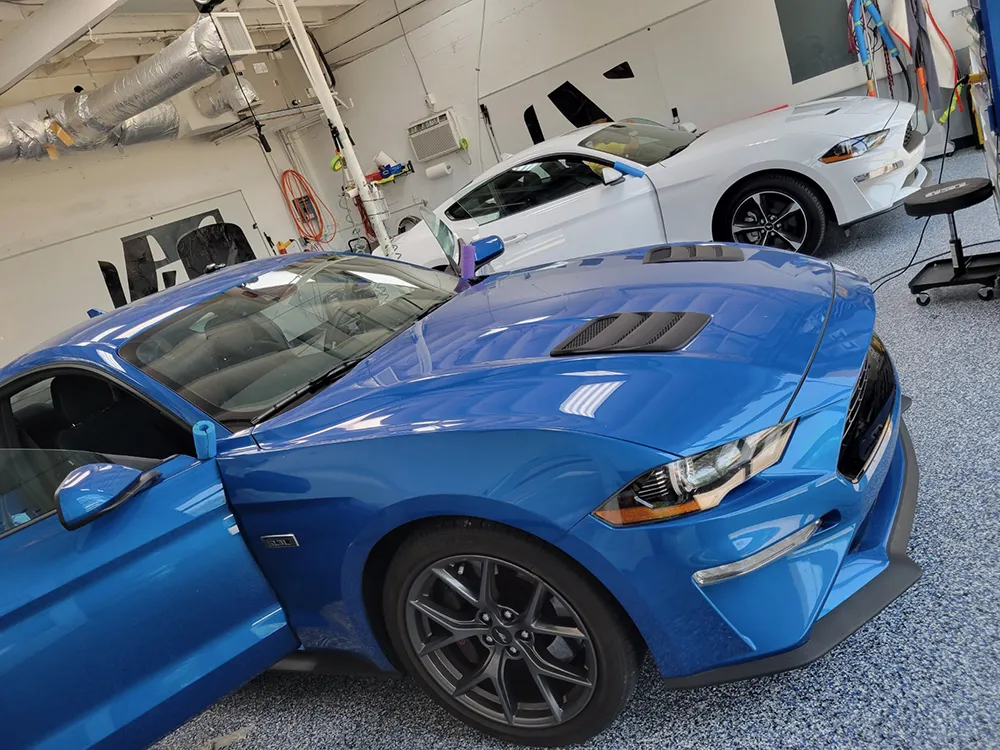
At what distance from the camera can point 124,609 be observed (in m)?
1.57

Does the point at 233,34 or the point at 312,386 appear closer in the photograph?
the point at 312,386

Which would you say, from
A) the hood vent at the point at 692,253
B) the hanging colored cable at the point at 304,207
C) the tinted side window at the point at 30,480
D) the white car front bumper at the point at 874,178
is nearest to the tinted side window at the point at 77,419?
the tinted side window at the point at 30,480

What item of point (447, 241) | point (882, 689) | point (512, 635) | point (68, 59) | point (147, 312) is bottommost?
point (882, 689)

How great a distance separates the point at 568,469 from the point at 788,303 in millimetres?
774

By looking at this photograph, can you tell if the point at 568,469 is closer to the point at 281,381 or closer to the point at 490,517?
the point at 490,517

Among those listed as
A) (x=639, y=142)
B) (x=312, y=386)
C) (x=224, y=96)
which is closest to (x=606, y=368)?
(x=312, y=386)

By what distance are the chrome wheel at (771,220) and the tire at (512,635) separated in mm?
3703

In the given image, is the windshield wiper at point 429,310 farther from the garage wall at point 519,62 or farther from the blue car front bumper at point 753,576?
the garage wall at point 519,62

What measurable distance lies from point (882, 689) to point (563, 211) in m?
4.05

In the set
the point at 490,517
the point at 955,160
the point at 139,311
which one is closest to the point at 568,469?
the point at 490,517

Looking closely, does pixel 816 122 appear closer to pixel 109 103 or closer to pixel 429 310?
pixel 429 310

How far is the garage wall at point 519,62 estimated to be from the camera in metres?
7.33

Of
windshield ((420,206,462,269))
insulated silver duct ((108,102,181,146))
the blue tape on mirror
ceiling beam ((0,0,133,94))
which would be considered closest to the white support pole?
ceiling beam ((0,0,133,94))

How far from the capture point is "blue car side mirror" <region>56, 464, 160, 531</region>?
4.90 feet
